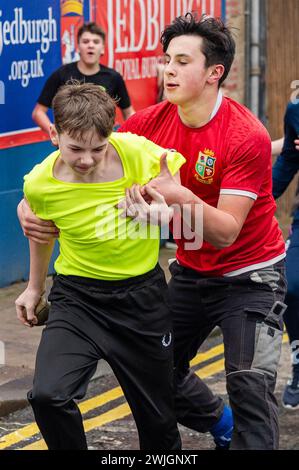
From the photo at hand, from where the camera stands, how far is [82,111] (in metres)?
4.98

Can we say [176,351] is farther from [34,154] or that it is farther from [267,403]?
[34,154]

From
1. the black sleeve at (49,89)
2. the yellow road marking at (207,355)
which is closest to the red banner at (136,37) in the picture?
the black sleeve at (49,89)

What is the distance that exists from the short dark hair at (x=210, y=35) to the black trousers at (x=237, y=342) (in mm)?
956

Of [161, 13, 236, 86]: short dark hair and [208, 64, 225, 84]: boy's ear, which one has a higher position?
[161, 13, 236, 86]: short dark hair

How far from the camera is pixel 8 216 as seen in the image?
10164 millimetres

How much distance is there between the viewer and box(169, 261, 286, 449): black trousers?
5324 millimetres

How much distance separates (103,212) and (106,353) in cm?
60

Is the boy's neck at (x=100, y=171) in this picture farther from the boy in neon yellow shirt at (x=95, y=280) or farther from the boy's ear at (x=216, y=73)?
the boy's ear at (x=216, y=73)

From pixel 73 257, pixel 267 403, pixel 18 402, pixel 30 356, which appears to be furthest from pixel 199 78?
pixel 30 356

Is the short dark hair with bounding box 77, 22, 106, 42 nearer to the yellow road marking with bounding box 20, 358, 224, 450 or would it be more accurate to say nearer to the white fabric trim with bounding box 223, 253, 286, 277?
the yellow road marking with bounding box 20, 358, 224, 450

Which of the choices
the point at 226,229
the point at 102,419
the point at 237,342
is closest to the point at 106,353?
the point at 237,342

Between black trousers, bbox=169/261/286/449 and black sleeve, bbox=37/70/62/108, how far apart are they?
4.41m

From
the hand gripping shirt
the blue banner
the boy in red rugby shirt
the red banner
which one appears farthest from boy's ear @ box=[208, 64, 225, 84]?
the red banner

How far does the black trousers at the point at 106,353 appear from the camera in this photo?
5.06 meters
